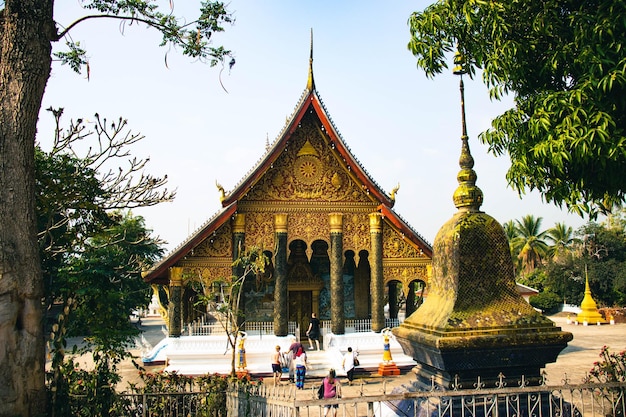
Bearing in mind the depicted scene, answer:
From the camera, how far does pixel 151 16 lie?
688cm

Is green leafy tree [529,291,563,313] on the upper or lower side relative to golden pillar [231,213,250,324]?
lower

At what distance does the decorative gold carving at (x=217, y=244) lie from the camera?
1525cm

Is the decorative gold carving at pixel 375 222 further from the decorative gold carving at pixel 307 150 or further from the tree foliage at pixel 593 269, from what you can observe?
A: the tree foliage at pixel 593 269

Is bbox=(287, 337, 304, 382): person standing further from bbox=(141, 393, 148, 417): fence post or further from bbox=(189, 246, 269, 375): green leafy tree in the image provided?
bbox=(141, 393, 148, 417): fence post

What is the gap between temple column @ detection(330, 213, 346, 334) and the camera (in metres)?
15.6

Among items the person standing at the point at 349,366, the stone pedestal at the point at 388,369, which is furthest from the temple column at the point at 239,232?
the stone pedestal at the point at 388,369

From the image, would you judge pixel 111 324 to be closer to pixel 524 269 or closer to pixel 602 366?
pixel 602 366

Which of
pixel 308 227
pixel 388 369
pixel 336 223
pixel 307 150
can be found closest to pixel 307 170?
pixel 307 150

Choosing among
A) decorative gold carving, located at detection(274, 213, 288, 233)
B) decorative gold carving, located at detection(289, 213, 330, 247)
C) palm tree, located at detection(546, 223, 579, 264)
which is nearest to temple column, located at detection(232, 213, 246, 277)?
decorative gold carving, located at detection(274, 213, 288, 233)

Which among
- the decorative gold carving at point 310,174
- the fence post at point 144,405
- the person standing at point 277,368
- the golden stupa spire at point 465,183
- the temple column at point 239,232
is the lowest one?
the person standing at point 277,368

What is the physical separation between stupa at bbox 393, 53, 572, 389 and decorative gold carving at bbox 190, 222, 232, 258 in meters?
11.4

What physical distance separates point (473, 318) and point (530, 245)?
50.4 meters

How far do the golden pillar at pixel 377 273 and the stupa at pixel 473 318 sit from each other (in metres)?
11.4

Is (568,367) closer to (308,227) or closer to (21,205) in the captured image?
(308,227)
